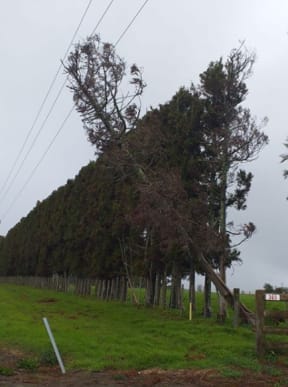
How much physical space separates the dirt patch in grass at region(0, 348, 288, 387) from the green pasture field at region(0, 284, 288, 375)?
14.1 inches

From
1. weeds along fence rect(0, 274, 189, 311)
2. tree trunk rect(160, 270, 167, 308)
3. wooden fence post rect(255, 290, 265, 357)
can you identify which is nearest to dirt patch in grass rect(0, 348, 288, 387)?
wooden fence post rect(255, 290, 265, 357)

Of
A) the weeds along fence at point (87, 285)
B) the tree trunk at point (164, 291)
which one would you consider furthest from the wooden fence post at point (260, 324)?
the weeds along fence at point (87, 285)

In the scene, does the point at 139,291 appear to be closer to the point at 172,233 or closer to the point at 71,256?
the point at 71,256

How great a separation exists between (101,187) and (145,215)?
19401mm

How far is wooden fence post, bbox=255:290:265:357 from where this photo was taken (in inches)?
508

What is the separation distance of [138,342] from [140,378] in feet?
13.3

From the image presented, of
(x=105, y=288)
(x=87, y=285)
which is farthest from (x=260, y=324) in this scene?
(x=87, y=285)

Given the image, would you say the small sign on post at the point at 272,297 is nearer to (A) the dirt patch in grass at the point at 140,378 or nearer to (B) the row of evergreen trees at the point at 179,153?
A: (A) the dirt patch in grass at the point at 140,378

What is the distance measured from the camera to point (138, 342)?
14.8 m

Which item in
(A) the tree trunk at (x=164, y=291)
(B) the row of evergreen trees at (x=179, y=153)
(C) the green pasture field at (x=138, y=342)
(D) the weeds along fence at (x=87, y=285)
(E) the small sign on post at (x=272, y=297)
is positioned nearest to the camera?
(C) the green pasture field at (x=138, y=342)

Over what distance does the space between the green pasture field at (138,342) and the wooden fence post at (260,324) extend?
1.05 ft

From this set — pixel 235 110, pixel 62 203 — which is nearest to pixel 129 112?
pixel 235 110

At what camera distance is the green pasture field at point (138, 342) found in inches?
481

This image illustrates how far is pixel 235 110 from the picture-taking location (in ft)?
73.8
